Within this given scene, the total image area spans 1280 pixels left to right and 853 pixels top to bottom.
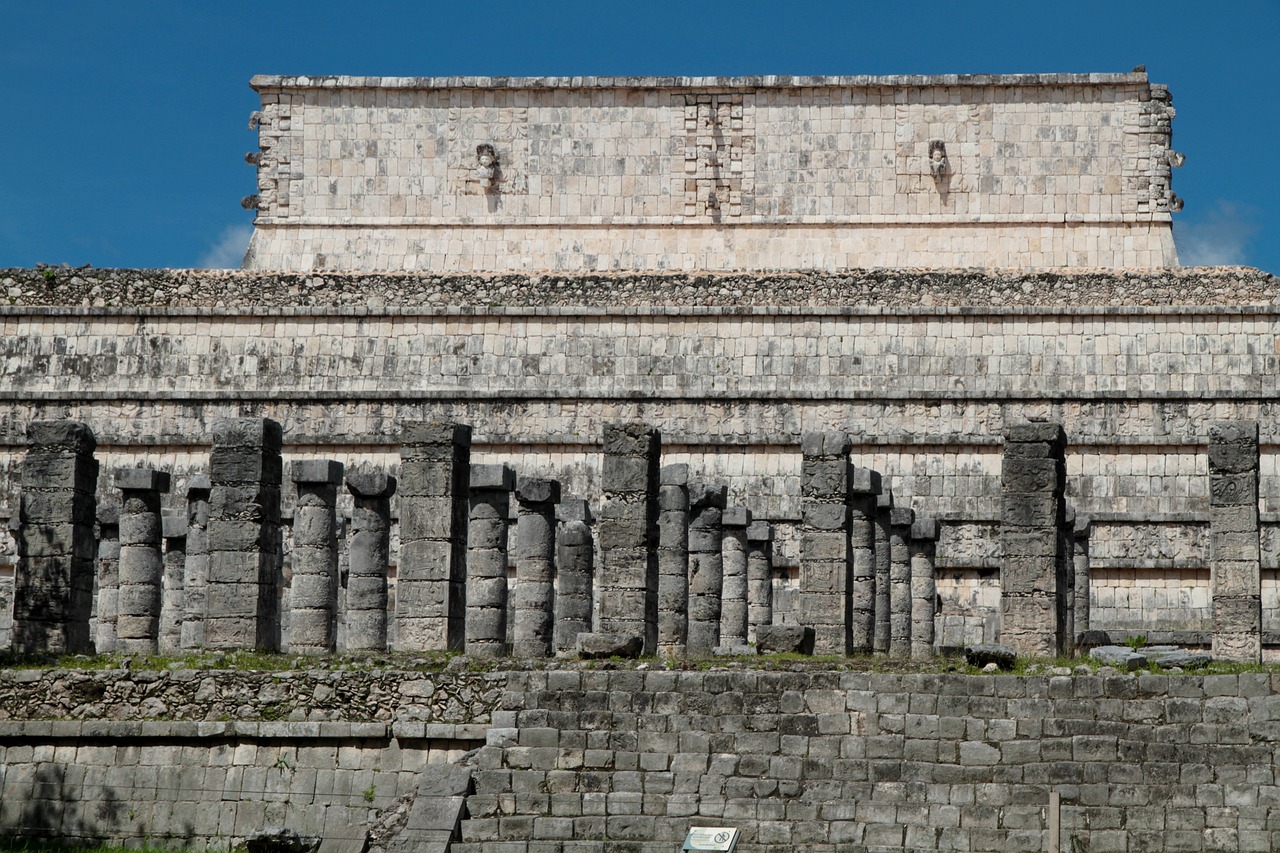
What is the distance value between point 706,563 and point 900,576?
4.59m

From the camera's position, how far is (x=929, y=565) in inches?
1296

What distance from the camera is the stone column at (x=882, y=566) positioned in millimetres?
30453

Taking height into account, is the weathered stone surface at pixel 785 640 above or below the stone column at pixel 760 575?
below

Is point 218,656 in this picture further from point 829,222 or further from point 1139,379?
point 829,222

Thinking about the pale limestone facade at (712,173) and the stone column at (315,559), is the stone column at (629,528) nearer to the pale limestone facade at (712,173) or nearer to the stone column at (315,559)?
the stone column at (315,559)

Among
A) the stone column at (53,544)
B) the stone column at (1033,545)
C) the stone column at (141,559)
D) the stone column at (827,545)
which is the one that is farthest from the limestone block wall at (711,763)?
the stone column at (141,559)

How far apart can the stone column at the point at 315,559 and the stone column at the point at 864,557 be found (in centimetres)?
665

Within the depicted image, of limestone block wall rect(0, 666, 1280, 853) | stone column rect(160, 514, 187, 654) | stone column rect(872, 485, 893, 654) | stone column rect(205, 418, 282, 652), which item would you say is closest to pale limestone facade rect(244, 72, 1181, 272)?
stone column rect(872, 485, 893, 654)

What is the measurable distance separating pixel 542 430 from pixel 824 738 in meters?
16.9

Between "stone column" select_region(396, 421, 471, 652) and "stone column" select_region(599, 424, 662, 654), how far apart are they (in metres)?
1.69

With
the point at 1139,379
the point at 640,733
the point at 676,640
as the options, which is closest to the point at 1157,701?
Result: the point at 640,733

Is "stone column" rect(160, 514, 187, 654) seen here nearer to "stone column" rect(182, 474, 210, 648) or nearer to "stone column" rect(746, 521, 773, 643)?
"stone column" rect(182, 474, 210, 648)

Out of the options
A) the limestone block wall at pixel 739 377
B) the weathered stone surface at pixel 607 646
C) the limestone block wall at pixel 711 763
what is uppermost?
the limestone block wall at pixel 739 377

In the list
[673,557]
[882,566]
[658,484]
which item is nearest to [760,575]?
[882,566]
